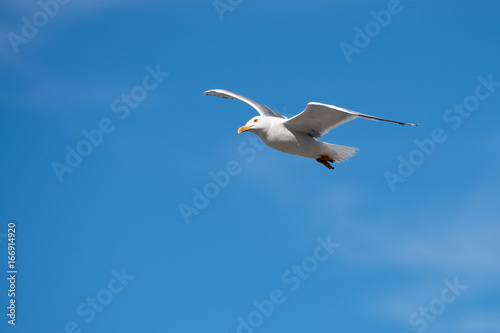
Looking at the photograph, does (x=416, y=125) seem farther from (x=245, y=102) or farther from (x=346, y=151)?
(x=245, y=102)

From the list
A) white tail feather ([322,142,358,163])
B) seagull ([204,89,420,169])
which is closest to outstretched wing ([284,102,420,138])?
seagull ([204,89,420,169])

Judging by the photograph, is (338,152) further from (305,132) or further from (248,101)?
(248,101)

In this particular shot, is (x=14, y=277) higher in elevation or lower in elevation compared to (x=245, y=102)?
lower

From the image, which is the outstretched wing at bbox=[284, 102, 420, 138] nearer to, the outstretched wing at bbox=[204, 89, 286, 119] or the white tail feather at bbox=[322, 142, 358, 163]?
the white tail feather at bbox=[322, 142, 358, 163]

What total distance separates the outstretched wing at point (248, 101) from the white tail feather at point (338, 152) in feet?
5.09

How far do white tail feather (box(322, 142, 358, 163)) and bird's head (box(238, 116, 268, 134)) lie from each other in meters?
1.22

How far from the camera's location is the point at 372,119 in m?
14.0

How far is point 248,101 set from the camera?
18062 millimetres

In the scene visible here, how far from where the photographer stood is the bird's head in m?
16.0

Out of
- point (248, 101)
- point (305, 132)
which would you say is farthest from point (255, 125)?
point (248, 101)

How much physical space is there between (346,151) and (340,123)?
0.62 m

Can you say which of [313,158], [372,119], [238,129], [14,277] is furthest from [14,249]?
[372,119]

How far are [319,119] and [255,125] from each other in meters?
1.34

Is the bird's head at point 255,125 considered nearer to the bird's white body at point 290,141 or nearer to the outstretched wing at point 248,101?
the bird's white body at point 290,141
